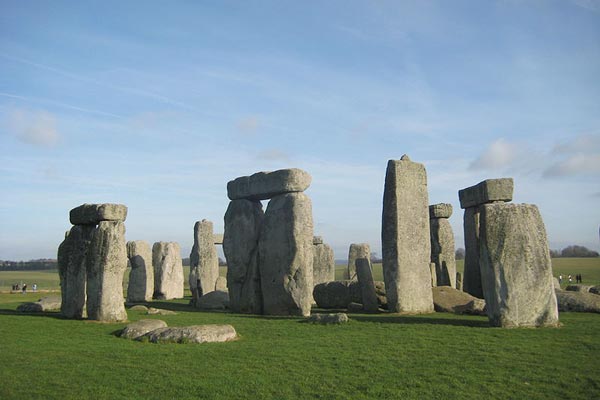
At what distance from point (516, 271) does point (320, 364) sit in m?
5.13

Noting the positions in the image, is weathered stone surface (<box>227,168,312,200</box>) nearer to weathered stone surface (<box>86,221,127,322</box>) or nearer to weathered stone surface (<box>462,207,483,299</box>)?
weathered stone surface (<box>86,221,127,322</box>)

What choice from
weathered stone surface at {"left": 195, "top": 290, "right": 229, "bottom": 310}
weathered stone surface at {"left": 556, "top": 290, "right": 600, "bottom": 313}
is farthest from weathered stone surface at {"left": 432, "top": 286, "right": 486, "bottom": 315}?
weathered stone surface at {"left": 195, "top": 290, "right": 229, "bottom": 310}

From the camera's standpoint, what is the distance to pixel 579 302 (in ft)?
45.8

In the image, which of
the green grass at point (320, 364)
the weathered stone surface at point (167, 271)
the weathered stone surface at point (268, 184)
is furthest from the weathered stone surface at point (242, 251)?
the weathered stone surface at point (167, 271)

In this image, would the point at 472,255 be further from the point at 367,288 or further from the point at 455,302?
the point at 367,288

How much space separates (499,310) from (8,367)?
8.92m

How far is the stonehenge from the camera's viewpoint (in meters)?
15.0

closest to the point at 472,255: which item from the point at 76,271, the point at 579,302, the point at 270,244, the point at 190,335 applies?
the point at 579,302

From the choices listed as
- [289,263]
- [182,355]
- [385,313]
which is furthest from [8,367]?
[385,313]

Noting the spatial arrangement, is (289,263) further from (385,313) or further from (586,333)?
(586,333)

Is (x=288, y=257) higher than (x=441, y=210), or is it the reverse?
(x=441, y=210)

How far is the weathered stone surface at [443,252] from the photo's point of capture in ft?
68.5

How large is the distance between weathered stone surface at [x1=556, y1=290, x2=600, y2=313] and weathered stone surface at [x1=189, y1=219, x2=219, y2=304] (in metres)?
13.8

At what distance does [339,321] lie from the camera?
12.0 meters
